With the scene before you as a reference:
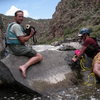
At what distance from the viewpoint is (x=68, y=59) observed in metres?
11.3

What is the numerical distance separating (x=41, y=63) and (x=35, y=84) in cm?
113

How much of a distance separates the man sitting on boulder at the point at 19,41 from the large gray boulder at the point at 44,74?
169 mm

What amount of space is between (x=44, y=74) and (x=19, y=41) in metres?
1.32

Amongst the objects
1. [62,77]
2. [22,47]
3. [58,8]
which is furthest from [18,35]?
[58,8]

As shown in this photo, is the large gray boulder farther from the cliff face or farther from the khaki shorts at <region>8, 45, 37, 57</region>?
the cliff face

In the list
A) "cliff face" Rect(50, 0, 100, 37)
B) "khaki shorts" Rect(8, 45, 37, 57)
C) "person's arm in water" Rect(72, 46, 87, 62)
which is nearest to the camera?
"khaki shorts" Rect(8, 45, 37, 57)

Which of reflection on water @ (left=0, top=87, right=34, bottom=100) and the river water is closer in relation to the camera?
the river water

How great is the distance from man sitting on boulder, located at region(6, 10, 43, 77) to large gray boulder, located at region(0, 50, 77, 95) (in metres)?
0.17

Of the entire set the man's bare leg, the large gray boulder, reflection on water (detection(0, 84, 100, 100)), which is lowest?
reflection on water (detection(0, 84, 100, 100))

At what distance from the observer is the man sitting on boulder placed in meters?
9.77

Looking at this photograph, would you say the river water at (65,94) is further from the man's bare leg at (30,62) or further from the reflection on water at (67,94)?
the man's bare leg at (30,62)

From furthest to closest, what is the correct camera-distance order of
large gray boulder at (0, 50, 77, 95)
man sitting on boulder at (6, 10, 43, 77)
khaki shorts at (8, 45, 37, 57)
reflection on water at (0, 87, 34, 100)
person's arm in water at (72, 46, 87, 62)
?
person's arm in water at (72, 46, 87, 62), khaki shorts at (8, 45, 37, 57), man sitting on boulder at (6, 10, 43, 77), large gray boulder at (0, 50, 77, 95), reflection on water at (0, 87, 34, 100)

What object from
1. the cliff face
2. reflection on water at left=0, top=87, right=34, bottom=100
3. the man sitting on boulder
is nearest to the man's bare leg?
the man sitting on boulder

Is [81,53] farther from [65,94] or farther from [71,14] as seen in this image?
[71,14]
